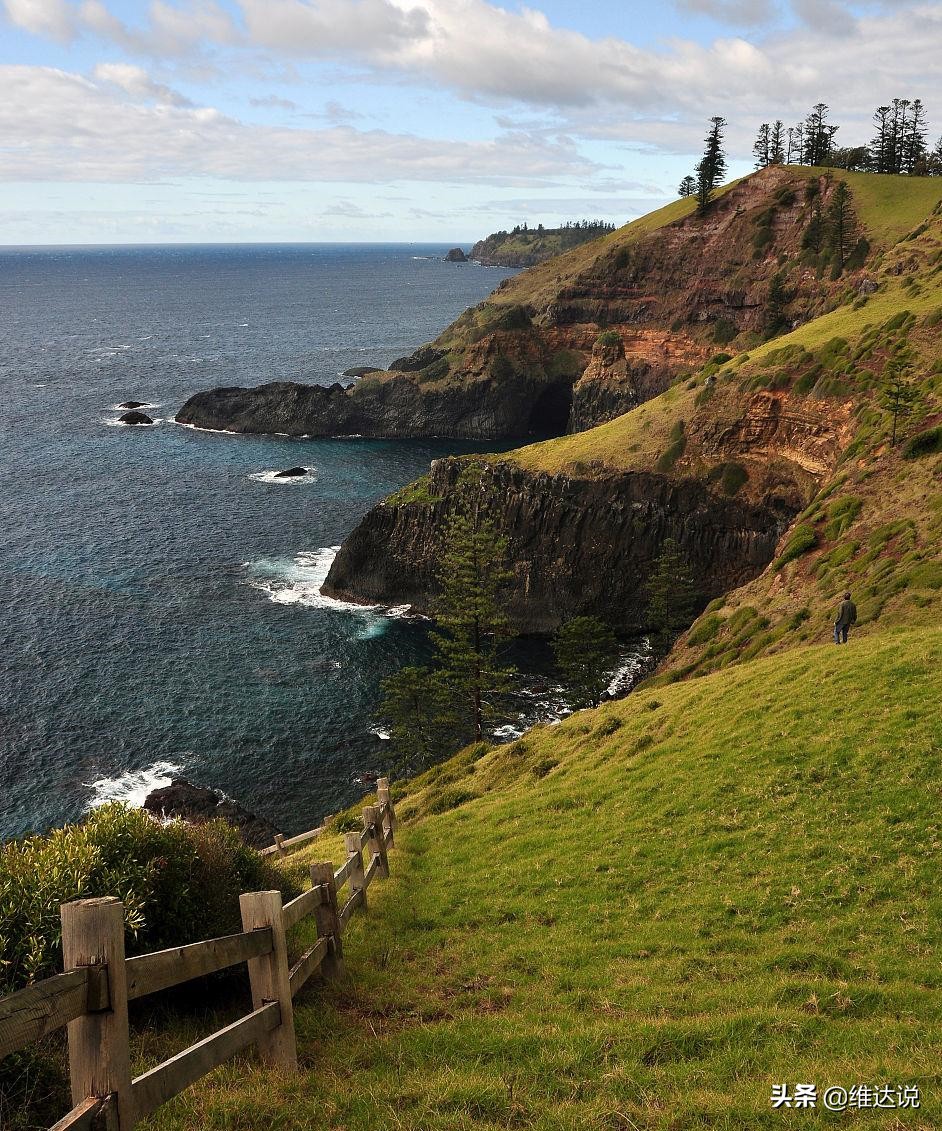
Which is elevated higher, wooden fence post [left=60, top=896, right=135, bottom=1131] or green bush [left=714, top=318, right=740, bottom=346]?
green bush [left=714, top=318, right=740, bottom=346]

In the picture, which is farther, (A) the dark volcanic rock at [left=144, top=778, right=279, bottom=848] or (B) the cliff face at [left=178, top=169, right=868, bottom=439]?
(B) the cliff face at [left=178, top=169, right=868, bottom=439]

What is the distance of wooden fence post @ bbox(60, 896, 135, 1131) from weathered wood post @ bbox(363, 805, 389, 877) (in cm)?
1125

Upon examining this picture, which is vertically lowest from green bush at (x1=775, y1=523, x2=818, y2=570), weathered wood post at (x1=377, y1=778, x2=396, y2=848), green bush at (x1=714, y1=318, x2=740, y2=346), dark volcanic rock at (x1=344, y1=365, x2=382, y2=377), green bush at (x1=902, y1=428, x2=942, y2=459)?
weathered wood post at (x1=377, y1=778, x2=396, y2=848)

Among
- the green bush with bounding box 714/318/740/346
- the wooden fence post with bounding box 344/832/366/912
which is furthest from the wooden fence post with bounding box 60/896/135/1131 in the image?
the green bush with bounding box 714/318/740/346

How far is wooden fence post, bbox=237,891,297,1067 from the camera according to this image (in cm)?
945

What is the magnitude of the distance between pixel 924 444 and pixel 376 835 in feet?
138

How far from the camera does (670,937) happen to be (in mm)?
14641

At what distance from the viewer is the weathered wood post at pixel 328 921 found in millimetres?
12422

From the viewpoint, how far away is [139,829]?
12.0 meters

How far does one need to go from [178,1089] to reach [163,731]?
54591mm

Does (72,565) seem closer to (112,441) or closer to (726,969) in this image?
(112,441)

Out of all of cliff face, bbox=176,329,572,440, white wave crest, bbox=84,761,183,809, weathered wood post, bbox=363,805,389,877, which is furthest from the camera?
cliff face, bbox=176,329,572,440

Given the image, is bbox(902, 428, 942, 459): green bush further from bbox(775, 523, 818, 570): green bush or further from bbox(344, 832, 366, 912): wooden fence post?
bbox(344, 832, 366, 912): wooden fence post

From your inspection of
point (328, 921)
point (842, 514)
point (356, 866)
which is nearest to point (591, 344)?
point (842, 514)
